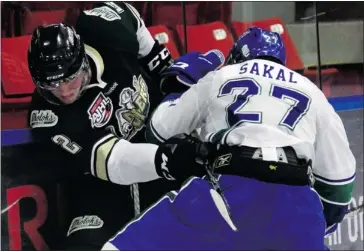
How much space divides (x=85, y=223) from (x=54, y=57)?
404mm

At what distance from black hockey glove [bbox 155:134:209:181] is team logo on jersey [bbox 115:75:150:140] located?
31 centimetres

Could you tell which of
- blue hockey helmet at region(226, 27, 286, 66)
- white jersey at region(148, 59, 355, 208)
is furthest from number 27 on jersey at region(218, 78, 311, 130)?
blue hockey helmet at region(226, 27, 286, 66)

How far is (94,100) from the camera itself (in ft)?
4.50

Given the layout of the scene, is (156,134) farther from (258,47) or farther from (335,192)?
(335,192)

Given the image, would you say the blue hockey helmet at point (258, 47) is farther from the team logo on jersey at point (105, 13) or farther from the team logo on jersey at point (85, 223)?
the team logo on jersey at point (85, 223)

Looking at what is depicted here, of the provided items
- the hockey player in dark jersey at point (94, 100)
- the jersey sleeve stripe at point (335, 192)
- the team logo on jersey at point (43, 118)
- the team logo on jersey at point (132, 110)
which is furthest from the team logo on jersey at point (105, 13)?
the jersey sleeve stripe at point (335, 192)

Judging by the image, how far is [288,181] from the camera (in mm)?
1043

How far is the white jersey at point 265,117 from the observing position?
1096mm

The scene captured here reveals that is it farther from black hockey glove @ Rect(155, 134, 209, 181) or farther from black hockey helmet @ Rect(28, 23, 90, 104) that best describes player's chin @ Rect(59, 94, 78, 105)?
black hockey glove @ Rect(155, 134, 209, 181)

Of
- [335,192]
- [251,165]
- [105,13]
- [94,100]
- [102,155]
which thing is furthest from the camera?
[105,13]

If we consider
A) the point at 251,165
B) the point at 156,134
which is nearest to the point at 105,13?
the point at 156,134

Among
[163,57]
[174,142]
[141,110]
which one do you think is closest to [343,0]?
[163,57]

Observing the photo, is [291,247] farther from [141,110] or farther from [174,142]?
[141,110]

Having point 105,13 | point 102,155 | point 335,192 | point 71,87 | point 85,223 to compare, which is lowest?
point 85,223
